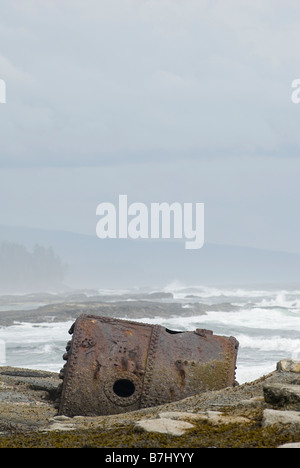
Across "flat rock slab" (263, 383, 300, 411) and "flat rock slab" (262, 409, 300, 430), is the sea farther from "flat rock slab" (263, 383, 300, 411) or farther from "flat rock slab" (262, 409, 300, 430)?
"flat rock slab" (262, 409, 300, 430)

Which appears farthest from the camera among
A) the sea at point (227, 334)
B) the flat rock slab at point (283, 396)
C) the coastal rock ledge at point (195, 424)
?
the sea at point (227, 334)

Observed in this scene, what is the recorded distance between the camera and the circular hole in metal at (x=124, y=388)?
897cm

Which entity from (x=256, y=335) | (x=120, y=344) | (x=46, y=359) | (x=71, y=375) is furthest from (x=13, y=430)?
(x=256, y=335)

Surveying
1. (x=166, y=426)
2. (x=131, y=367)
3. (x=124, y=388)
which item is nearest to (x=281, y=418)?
(x=166, y=426)

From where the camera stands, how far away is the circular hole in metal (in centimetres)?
897

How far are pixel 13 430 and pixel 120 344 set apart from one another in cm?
230

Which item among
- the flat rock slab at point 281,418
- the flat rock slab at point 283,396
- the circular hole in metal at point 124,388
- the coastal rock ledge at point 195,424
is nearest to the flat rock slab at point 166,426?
the coastal rock ledge at point 195,424

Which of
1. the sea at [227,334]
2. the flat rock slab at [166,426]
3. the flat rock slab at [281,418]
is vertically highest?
the flat rock slab at [281,418]

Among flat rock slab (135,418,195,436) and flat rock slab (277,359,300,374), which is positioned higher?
flat rock slab (277,359,300,374)

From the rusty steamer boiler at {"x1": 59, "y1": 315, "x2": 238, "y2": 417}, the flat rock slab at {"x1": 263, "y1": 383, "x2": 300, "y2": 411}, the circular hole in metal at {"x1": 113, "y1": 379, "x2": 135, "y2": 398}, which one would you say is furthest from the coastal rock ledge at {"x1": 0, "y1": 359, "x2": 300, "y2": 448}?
the circular hole in metal at {"x1": 113, "y1": 379, "x2": 135, "y2": 398}

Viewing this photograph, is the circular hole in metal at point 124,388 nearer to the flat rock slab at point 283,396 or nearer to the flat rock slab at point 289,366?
the flat rock slab at point 289,366

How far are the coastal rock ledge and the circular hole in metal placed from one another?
3.05ft

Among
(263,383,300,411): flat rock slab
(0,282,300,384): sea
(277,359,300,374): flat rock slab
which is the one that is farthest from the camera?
(0,282,300,384): sea

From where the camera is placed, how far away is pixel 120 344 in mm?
9102
